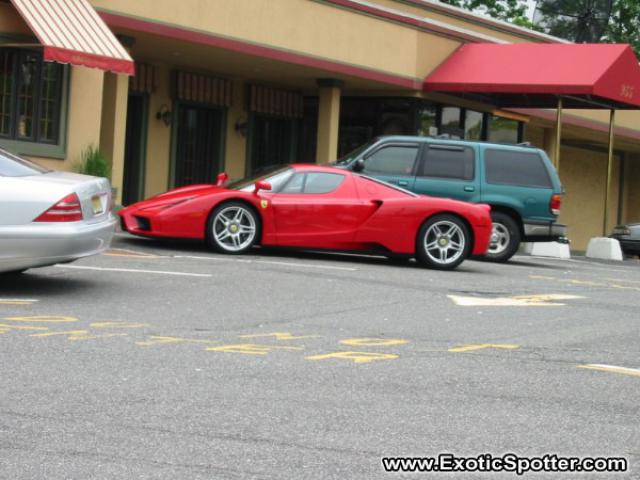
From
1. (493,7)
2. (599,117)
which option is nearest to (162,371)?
(599,117)

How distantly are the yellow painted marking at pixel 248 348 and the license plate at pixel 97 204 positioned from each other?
2.84 metres

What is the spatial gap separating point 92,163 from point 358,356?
36.5 ft

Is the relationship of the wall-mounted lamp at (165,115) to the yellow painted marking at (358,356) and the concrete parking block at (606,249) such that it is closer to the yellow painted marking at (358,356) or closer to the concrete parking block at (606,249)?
the concrete parking block at (606,249)

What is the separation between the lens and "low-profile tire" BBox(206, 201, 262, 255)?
1439 centimetres

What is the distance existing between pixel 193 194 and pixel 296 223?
129 centimetres

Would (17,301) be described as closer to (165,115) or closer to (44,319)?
(44,319)

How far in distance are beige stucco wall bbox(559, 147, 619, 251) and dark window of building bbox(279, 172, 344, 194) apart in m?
20.6

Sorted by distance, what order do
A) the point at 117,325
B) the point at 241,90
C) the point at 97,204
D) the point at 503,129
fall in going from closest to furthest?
the point at 117,325 < the point at 97,204 < the point at 241,90 < the point at 503,129

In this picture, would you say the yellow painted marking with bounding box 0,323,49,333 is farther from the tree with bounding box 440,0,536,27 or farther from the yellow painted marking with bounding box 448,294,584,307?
the tree with bounding box 440,0,536,27

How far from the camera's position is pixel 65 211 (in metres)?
9.95

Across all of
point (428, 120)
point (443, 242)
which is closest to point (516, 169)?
point (443, 242)

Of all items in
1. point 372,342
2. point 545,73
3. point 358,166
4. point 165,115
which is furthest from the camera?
point 545,73

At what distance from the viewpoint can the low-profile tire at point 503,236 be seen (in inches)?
707

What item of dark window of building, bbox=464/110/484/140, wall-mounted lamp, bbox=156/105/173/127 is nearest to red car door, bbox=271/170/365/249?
wall-mounted lamp, bbox=156/105/173/127
